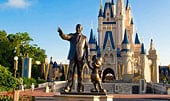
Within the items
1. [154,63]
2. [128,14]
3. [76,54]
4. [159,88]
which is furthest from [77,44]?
[128,14]

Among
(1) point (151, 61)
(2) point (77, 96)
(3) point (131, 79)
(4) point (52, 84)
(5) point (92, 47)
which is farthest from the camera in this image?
(1) point (151, 61)

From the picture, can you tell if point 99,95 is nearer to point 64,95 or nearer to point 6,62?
point 64,95

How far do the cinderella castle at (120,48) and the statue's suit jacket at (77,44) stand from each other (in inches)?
2364

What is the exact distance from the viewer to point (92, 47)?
82562 mm

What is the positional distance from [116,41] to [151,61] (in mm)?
12445

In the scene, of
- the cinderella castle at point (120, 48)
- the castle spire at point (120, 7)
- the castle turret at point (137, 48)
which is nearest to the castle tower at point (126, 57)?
the cinderella castle at point (120, 48)

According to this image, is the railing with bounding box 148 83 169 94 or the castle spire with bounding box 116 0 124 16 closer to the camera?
the railing with bounding box 148 83 169 94

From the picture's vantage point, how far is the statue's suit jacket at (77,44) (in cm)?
1171

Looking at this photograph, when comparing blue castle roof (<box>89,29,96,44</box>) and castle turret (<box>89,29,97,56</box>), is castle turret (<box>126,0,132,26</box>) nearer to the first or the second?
blue castle roof (<box>89,29,96,44</box>)

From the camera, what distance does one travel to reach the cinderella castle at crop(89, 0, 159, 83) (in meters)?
77.6

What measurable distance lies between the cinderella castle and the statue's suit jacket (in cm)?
6005

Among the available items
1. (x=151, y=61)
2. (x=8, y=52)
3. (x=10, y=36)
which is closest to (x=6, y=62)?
(x=8, y=52)

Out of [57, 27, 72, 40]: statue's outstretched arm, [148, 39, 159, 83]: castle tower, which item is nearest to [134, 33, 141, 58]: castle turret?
[148, 39, 159, 83]: castle tower

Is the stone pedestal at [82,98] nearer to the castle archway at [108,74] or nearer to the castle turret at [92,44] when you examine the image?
the castle archway at [108,74]
